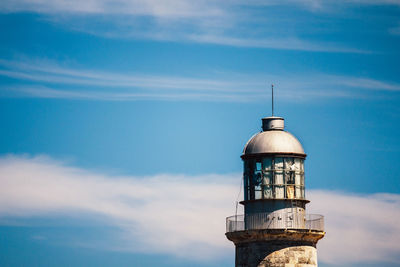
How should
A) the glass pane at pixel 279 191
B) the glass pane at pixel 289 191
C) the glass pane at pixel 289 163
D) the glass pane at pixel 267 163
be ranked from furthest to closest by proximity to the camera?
the glass pane at pixel 289 163 → the glass pane at pixel 267 163 → the glass pane at pixel 289 191 → the glass pane at pixel 279 191

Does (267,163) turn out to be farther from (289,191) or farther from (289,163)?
(289,191)

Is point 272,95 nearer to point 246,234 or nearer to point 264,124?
point 264,124

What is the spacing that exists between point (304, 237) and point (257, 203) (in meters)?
3.30

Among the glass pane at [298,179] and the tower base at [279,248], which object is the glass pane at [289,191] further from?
the tower base at [279,248]

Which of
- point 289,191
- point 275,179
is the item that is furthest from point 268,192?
point 289,191

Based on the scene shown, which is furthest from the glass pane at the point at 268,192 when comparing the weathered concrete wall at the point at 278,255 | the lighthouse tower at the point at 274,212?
the weathered concrete wall at the point at 278,255

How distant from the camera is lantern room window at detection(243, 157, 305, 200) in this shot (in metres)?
99.9

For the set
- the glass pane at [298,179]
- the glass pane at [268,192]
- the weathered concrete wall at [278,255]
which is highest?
the glass pane at [298,179]

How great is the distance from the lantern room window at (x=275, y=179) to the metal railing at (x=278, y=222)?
104 centimetres

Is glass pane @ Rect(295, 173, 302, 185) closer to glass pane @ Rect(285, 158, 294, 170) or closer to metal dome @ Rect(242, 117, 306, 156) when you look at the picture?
glass pane @ Rect(285, 158, 294, 170)

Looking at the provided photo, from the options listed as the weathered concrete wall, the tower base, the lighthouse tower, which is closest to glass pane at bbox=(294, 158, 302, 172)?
the lighthouse tower

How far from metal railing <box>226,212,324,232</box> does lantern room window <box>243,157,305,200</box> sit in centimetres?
104

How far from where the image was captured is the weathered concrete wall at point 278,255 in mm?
99000

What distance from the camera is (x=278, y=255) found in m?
99.0
